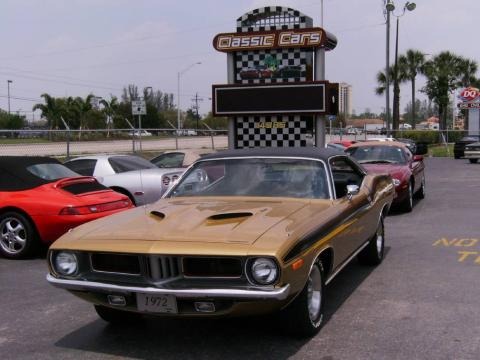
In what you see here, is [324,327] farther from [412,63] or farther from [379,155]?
[412,63]

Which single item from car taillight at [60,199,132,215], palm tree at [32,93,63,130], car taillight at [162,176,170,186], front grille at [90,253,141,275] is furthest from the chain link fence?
palm tree at [32,93,63,130]

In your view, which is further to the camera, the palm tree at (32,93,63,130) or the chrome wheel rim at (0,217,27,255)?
the palm tree at (32,93,63,130)

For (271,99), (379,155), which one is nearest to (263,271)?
(271,99)

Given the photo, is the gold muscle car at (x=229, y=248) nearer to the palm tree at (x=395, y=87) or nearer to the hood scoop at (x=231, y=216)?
the hood scoop at (x=231, y=216)

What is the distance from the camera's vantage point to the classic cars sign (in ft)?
37.6

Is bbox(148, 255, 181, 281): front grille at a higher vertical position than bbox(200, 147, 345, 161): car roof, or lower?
lower

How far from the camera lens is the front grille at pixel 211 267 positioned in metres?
3.97

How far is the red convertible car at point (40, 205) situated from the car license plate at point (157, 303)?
12.1 feet

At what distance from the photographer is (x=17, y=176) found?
8156 mm

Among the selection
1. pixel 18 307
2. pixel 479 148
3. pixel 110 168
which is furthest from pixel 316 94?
pixel 479 148

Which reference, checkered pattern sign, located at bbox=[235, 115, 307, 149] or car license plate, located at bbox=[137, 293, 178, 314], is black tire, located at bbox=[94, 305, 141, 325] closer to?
car license plate, located at bbox=[137, 293, 178, 314]

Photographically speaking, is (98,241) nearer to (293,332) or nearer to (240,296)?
(240,296)

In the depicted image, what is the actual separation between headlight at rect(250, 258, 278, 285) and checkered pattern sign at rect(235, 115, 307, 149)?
26.7ft

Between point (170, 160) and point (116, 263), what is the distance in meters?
9.30
